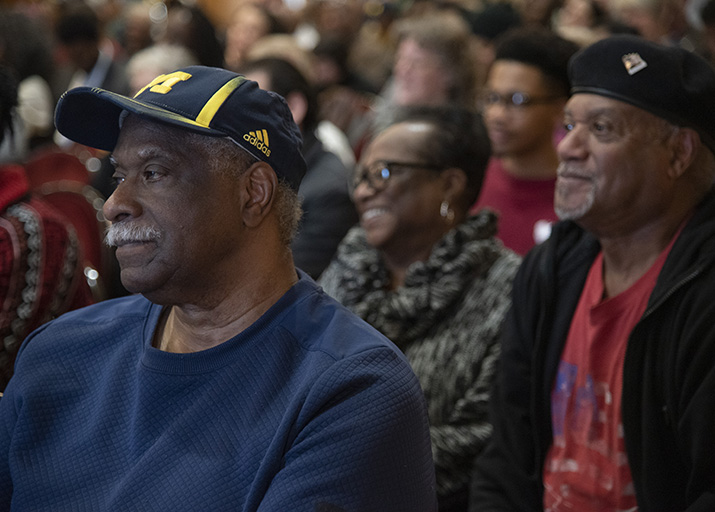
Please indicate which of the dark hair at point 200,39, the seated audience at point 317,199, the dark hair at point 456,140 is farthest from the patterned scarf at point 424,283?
the dark hair at point 200,39

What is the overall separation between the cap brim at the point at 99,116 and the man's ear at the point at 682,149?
1.12 metres

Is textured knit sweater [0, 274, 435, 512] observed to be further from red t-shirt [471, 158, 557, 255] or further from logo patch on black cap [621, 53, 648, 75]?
red t-shirt [471, 158, 557, 255]

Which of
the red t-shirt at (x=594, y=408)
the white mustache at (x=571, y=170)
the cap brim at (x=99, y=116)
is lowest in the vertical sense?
the red t-shirt at (x=594, y=408)

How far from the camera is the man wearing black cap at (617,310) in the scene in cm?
179

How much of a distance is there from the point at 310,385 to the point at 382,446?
153 millimetres

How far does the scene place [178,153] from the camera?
1477mm

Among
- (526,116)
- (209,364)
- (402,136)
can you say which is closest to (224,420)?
(209,364)

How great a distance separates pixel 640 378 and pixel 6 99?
1.82 m

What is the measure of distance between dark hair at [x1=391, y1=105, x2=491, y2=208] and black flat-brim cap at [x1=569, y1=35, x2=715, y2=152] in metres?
0.72

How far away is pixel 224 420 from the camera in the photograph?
1.42 m

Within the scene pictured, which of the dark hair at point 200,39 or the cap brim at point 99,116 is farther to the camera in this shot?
the dark hair at point 200,39

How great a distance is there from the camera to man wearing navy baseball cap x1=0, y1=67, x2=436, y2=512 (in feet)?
4.42

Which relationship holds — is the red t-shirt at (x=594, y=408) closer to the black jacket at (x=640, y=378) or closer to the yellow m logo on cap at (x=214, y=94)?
the black jacket at (x=640, y=378)

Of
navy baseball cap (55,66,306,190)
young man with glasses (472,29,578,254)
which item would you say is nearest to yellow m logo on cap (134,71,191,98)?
navy baseball cap (55,66,306,190)
